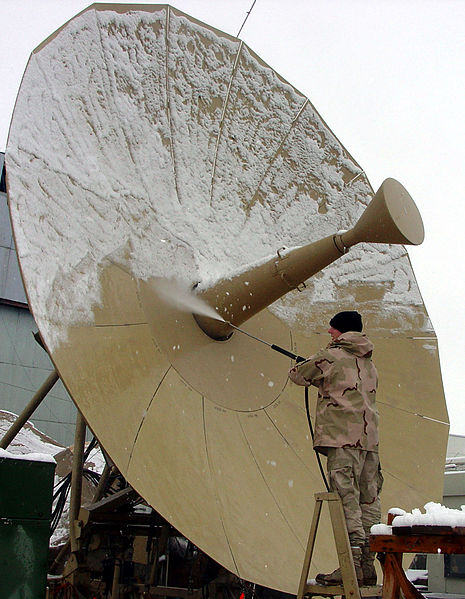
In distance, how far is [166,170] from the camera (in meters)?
7.16

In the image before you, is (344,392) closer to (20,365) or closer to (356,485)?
(356,485)

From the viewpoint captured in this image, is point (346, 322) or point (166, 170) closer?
point (346, 322)

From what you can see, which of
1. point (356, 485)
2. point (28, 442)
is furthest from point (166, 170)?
point (28, 442)

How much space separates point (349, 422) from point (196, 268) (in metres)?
2.72

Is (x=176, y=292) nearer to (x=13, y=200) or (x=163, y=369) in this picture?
(x=163, y=369)

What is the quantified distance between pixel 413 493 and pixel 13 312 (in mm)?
16344

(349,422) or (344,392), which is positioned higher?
(344,392)

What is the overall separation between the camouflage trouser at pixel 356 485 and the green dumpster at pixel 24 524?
178 centimetres

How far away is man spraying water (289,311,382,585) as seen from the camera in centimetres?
465

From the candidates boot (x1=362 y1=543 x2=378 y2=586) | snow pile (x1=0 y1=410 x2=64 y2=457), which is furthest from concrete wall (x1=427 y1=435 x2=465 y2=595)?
boot (x1=362 y1=543 x2=378 y2=586)

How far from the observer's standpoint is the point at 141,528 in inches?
331

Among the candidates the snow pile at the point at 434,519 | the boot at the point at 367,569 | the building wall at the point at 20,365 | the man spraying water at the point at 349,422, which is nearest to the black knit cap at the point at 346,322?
the man spraying water at the point at 349,422

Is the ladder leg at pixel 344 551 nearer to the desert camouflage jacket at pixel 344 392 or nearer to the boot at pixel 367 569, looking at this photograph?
the boot at pixel 367 569

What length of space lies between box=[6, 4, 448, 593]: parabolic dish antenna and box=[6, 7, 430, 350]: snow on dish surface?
0.06ft
